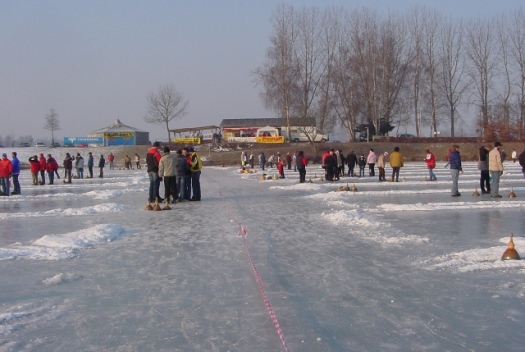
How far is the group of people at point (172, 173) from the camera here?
646 inches

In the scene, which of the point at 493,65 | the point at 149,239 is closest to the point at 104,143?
the point at 493,65

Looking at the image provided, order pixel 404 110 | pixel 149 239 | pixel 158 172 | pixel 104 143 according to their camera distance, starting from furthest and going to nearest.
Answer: pixel 104 143
pixel 404 110
pixel 158 172
pixel 149 239

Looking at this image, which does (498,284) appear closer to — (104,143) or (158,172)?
(158,172)

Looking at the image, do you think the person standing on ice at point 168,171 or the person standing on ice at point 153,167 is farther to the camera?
the person standing on ice at point 168,171

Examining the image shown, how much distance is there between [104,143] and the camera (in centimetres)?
8262

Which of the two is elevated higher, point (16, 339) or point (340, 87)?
point (340, 87)

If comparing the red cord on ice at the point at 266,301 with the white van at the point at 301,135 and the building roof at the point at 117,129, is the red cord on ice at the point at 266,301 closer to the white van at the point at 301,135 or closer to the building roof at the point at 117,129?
→ the white van at the point at 301,135

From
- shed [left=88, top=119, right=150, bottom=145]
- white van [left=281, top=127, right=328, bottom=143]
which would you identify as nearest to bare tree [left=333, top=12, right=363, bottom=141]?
white van [left=281, top=127, right=328, bottom=143]

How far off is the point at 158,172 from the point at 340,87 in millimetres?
49282

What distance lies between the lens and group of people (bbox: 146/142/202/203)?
16.4m

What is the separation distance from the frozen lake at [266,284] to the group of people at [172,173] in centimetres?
298

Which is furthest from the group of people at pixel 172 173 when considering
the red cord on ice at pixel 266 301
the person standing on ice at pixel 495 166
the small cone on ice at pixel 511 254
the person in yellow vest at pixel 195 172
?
the small cone on ice at pixel 511 254

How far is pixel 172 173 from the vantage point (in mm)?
16875

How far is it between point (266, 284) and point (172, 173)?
1049cm
